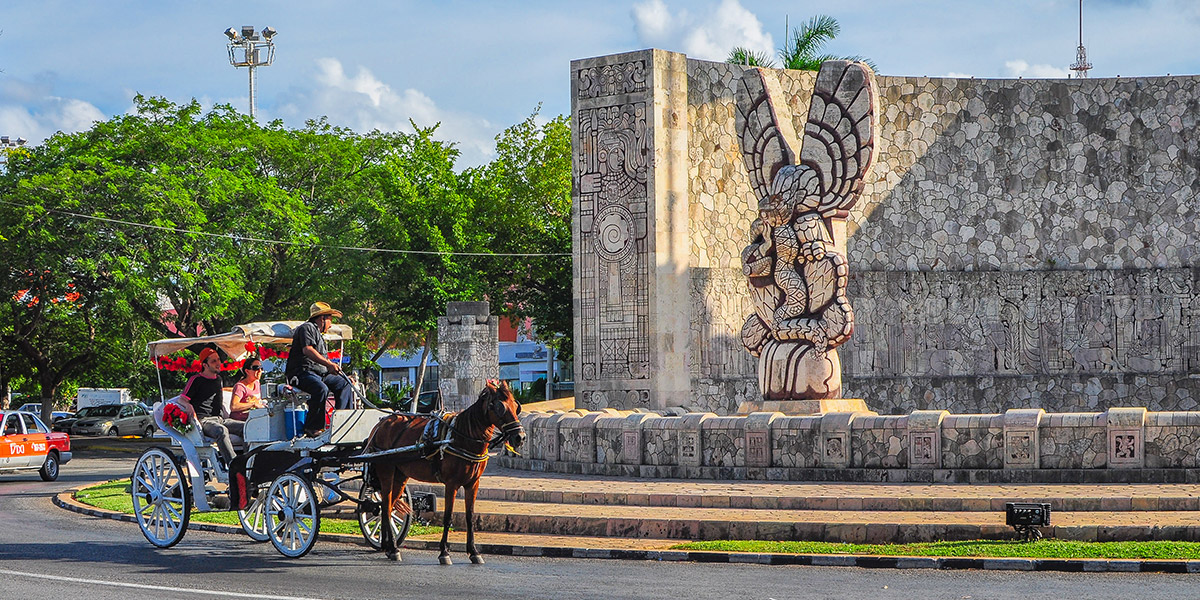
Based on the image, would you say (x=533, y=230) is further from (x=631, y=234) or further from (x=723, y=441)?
(x=723, y=441)

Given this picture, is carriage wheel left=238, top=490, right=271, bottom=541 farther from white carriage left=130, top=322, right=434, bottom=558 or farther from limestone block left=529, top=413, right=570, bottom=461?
limestone block left=529, top=413, right=570, bottom=461

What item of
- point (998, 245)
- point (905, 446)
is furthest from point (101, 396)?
point (905, 446)

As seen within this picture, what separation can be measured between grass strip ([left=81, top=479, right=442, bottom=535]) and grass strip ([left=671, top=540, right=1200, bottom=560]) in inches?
138

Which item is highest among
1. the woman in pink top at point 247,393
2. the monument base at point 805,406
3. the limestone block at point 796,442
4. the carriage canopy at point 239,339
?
the carriage canopy at point 239,339

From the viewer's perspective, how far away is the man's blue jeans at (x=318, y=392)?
500 inches

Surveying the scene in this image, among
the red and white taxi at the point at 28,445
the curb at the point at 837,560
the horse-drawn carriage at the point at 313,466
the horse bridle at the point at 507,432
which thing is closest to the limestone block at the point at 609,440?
the horse-drawn carriage at the point at 313,466

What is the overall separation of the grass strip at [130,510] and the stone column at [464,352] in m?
11.0

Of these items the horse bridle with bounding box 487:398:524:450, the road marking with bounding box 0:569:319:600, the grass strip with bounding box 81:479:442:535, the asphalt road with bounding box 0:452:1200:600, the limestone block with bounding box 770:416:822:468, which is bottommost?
the grass strip with bounding box 81:479:442:535

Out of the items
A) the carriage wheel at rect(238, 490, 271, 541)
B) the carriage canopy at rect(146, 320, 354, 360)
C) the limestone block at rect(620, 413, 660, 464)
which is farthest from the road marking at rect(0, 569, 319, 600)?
the limestone block at rect(620, 413, 660, 464)

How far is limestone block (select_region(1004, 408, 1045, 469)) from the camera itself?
55.7 ft

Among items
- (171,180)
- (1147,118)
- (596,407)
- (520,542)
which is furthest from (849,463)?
(171,180)

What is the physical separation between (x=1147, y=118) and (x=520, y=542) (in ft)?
70.6

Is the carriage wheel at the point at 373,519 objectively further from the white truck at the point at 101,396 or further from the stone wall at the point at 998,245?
the white truck at the point at 101,396

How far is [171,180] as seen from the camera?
32469 millimetres
